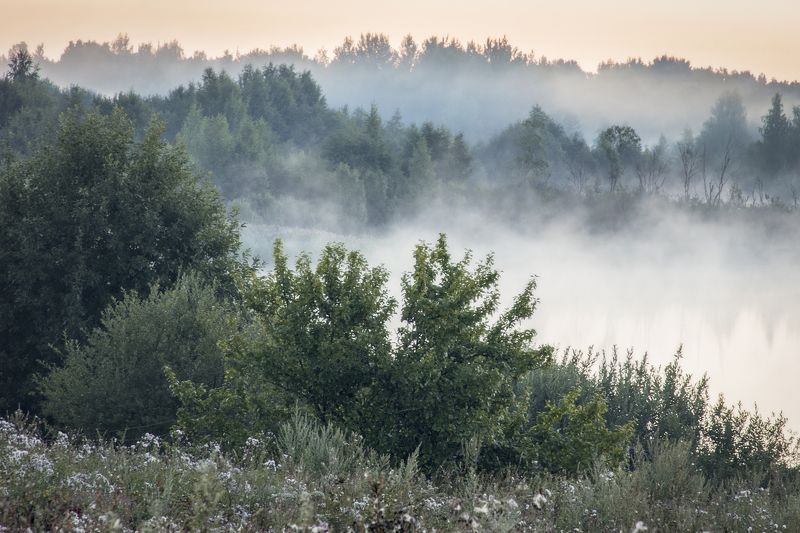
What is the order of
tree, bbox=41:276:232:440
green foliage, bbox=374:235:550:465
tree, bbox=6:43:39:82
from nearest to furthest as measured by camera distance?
green foliage, bbox=374:235:550:465 → tree, bbox=41:276:232:440 → tree, bbox=6:43:39:82

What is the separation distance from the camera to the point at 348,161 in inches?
4505

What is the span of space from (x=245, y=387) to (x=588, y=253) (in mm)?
89132

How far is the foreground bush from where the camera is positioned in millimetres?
8219

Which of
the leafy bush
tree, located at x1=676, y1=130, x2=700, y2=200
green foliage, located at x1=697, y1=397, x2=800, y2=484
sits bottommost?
green foliage, located at x1=697, y1=397, x2=800, y2=484

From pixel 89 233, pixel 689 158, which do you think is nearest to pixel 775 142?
pixel 689 158

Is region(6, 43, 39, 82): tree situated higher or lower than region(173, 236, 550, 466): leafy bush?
higher

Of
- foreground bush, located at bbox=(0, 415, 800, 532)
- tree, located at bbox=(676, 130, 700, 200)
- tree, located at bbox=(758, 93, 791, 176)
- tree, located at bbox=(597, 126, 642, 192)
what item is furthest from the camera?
tree, located at bbox=(676, 130, 700, 200)

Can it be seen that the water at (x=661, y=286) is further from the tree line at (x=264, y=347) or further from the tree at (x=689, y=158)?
the tree at (x=689, y=158)

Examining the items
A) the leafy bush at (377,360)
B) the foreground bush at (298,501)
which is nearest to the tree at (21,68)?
the leafy bush at (377,360)

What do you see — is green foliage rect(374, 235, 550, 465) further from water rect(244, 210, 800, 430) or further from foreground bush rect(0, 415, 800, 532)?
water rect(244, 210, 800, 430)

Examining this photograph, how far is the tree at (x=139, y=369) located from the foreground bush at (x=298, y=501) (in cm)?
1116

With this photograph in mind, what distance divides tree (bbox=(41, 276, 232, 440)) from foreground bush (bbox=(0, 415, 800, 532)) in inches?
440

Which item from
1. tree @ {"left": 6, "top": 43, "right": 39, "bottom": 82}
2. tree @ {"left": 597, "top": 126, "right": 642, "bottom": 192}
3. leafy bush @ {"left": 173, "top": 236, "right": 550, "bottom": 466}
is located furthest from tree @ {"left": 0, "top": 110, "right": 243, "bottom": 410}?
tree @ {"left": 597, "top": 126, "right": 642, "bottom": 192}

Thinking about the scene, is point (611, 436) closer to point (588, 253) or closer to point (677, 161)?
point (588, 253)
